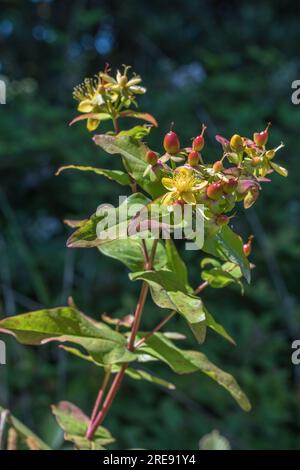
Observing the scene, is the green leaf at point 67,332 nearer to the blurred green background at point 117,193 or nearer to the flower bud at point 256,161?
the flower bud at point 256,161

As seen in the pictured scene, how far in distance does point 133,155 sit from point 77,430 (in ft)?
1.05

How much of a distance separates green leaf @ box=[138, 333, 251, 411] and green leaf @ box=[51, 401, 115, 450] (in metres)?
0.11

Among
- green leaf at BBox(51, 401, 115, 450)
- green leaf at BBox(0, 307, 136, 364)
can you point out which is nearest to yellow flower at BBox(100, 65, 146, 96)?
green leaf at BBox(0, 307, 136, 364)

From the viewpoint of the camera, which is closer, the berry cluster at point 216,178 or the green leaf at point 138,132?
the berry cluster at point 216,178

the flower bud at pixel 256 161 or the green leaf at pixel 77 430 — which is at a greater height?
the flower bud at pixel 256 161

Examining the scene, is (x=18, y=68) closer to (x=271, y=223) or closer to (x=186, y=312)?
(x=271, y=223)

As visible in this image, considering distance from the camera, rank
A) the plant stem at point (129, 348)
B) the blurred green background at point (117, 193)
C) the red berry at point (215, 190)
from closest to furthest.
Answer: the red berry at point (215, 190)
the plant stem at point (129, 348)
the blurred green background at point (117, 193)

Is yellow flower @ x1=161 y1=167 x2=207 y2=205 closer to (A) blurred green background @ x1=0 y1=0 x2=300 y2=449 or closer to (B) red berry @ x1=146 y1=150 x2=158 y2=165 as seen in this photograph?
(B) red berry @ x1=146 y1=150 x2=158 y2=165

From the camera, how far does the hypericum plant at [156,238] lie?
20.4 inches

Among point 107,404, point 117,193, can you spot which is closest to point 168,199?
point 107,404

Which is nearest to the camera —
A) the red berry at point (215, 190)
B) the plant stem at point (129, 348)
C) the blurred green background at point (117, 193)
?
the red berry at point (215, 190)

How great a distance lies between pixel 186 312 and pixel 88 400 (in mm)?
1484

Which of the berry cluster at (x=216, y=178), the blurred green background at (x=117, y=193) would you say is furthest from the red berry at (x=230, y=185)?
the blurred green background at (x=117, y=193)
